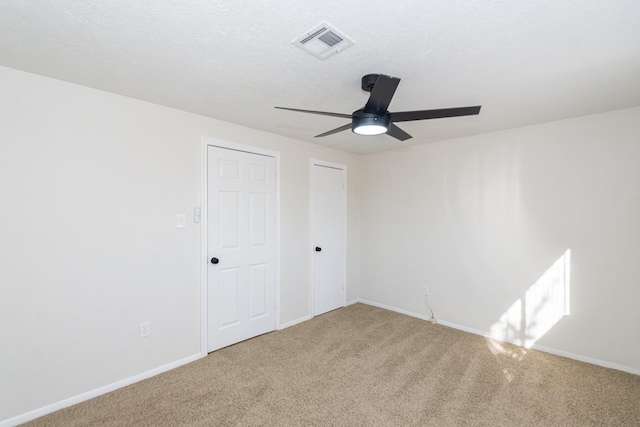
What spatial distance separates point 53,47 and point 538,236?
429 cm

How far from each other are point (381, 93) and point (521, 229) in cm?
250

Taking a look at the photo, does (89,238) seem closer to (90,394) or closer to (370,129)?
(90,394)

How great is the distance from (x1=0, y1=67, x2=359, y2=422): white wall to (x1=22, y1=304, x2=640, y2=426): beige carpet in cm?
32

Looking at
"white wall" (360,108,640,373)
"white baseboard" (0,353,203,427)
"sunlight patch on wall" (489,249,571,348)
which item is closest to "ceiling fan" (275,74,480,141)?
"white wall" (360,108,640,373)

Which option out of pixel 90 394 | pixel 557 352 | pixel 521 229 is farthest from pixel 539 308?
pixel 90 394

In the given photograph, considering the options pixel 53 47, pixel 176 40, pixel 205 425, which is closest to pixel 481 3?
pixel 176 40

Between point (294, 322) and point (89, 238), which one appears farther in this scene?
point (294, 322)

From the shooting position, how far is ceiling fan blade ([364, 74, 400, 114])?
1575 millimetres

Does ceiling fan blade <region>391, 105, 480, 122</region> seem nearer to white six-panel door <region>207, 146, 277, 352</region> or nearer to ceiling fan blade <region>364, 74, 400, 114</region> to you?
ceiling fan blade <region>364, 74, 400, 114</region>

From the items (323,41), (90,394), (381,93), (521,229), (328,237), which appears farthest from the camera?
(328,237)

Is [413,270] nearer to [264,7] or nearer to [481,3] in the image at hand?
[481,3]

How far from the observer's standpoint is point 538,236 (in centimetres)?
303

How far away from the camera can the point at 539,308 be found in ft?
9.89

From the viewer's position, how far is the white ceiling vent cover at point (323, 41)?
1.51m
